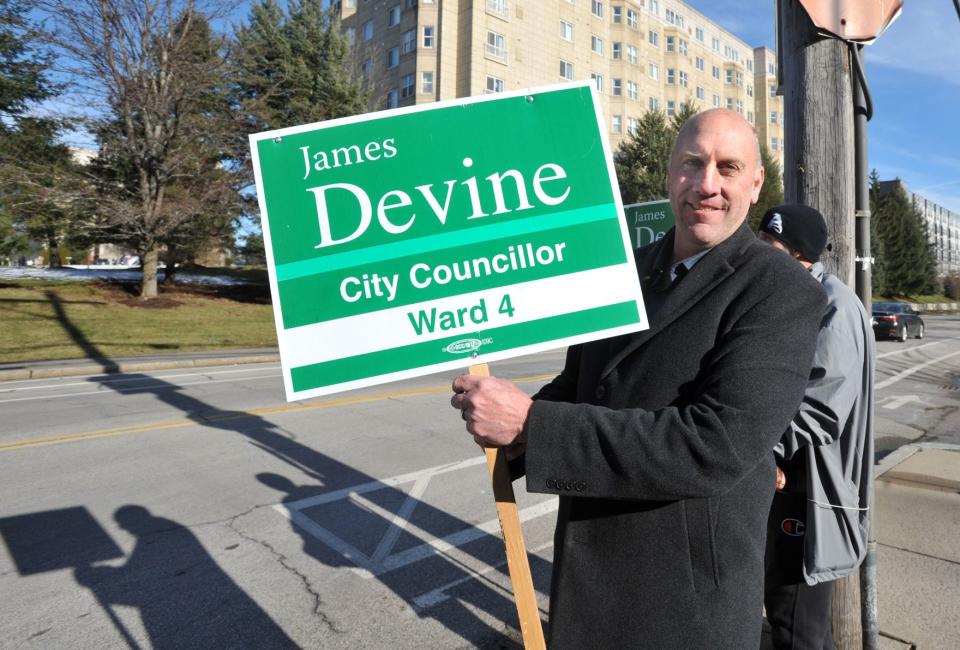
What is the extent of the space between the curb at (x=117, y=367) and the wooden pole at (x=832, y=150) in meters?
13.7

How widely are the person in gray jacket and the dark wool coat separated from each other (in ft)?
2.82

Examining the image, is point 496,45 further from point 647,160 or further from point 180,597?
point 180,597

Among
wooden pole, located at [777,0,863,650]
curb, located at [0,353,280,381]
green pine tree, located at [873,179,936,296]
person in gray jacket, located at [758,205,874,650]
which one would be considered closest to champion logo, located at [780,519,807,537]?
person in gray jacket, located at [758,205,874,650]

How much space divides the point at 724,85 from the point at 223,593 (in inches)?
2536

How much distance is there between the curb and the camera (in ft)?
40.3

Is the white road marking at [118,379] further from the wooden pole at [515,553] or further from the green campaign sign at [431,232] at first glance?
the wooden pole at [515,553]

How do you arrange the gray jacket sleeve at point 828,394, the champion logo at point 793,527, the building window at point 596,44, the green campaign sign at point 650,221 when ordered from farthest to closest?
the building window at point 596,44 < the green campaign sign at point 650,221 < the champion logo at point 793,527 < the gray jacket sleeve at point 828,394

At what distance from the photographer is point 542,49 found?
3897 centimetres

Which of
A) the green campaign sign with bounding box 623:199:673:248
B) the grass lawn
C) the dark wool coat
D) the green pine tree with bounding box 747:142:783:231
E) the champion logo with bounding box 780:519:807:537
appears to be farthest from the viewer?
the green pine tree with bounding box 747:142:783:231

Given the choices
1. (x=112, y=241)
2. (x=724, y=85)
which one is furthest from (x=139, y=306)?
(x=724, y=85)

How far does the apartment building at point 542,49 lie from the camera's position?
1405 inches

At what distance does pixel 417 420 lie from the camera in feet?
26.7

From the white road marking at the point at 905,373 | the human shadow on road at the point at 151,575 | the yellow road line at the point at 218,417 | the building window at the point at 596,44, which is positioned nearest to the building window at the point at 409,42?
the building window at the point at 596,44

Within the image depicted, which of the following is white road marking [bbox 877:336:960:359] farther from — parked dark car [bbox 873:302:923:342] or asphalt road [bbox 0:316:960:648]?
asphalt road [bbox 0:316:960:648]
